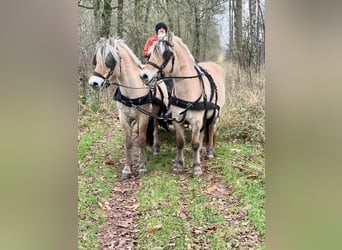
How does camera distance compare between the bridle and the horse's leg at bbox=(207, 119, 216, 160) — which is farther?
the horse's leg at bbox=(207, 119, 216, 160)

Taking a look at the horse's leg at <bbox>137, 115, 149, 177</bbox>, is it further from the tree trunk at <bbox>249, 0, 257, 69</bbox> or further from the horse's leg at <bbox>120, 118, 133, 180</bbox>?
the tree trunk at <bbox>249, 0, 257, 69</bbox>

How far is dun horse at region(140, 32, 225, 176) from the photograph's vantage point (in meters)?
1.51

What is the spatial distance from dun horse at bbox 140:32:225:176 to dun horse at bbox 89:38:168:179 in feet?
0.19

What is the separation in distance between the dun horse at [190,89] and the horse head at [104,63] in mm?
122

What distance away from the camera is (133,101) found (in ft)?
5.34

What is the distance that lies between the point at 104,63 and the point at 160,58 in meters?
0.22

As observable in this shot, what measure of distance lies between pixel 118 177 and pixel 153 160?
0.55ft

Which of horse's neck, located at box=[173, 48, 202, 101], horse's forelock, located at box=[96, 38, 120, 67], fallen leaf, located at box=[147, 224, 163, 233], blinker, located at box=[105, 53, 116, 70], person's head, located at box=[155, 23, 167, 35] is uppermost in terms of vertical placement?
person's head, located at box=[155, 23, 167, 35]

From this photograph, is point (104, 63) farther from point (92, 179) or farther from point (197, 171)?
A: point (197, 171)

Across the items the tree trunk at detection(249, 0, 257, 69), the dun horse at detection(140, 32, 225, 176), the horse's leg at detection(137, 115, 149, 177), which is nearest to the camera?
the tree trunk at detection(249, 0, 257, 69)

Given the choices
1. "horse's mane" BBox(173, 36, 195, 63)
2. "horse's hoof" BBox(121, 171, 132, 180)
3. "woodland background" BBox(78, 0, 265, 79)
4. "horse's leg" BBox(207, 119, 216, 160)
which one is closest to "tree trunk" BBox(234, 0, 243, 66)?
"woodland background" BBox(78, 0, 265, 79)
